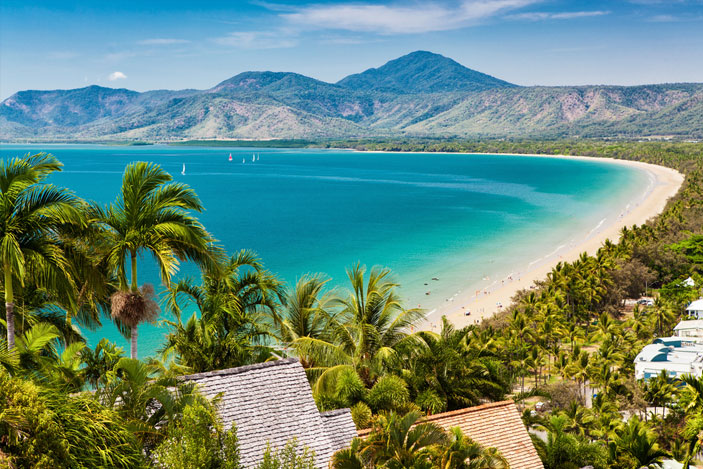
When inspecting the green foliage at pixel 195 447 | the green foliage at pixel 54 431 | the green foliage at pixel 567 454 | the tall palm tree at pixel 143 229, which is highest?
the tall palm tree at pixel 143 229

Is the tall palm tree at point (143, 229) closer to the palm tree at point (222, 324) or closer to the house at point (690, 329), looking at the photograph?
the palm tree at point (222, 324)

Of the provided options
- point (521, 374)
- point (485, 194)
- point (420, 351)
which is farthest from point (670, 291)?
point (485, 194)

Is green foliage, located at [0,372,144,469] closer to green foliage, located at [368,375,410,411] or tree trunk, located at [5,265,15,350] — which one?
tree trunk, located at [5,265,15,350]

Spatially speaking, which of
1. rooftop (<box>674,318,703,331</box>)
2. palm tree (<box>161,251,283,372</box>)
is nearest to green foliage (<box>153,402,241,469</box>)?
palm tree (<box>161,251,283,372</box>)

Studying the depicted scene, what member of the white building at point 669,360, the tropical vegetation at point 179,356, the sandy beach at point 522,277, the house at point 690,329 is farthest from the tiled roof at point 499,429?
the sandy beach at point 522,277

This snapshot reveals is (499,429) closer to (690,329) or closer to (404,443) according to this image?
(404,443)

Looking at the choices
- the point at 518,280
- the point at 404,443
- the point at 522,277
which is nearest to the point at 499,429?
the point at 404,443
